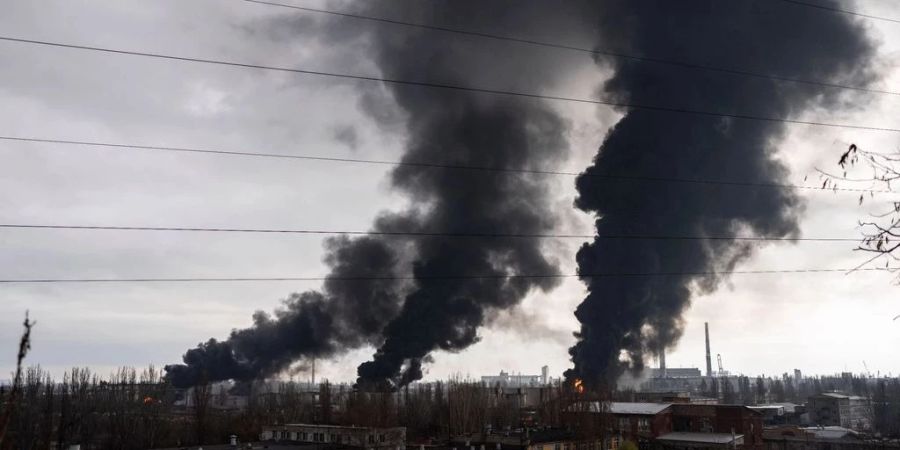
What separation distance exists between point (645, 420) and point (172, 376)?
7117cm

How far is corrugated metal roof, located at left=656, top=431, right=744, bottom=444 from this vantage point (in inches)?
2386

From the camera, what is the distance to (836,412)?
108125 millimetres

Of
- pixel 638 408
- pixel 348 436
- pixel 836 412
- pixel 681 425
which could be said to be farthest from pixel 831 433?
pixel 348 436

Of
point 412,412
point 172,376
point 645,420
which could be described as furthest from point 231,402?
point 645,420

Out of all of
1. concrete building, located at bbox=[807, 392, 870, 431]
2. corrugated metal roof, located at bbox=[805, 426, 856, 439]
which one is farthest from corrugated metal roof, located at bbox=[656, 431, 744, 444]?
concrete building, located at bbox=[807, 392, 870, 431]

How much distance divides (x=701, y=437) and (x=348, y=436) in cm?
3231

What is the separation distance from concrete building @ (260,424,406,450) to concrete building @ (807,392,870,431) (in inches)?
3218

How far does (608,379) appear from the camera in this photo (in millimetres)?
79375

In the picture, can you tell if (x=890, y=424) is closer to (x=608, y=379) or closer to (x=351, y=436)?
(x=608, y=379)

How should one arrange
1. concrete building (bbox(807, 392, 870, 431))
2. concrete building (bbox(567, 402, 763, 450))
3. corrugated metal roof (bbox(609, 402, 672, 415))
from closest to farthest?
concrete building (bbox(567, 402, 763, 450))
corrugated metal roof (bbox(609, 402, 672, 415))
concrete building (bbox(807, 392, 870, 431))

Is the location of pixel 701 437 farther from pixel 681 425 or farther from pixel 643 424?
pixel 643 424

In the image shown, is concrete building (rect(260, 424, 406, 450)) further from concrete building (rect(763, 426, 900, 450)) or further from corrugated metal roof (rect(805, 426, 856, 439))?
corrugated metal roof (rect(805, 426, 856, 439))

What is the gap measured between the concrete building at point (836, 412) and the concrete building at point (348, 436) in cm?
8173

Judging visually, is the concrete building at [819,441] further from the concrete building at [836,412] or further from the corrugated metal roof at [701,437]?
the concrete building at [836,412]
